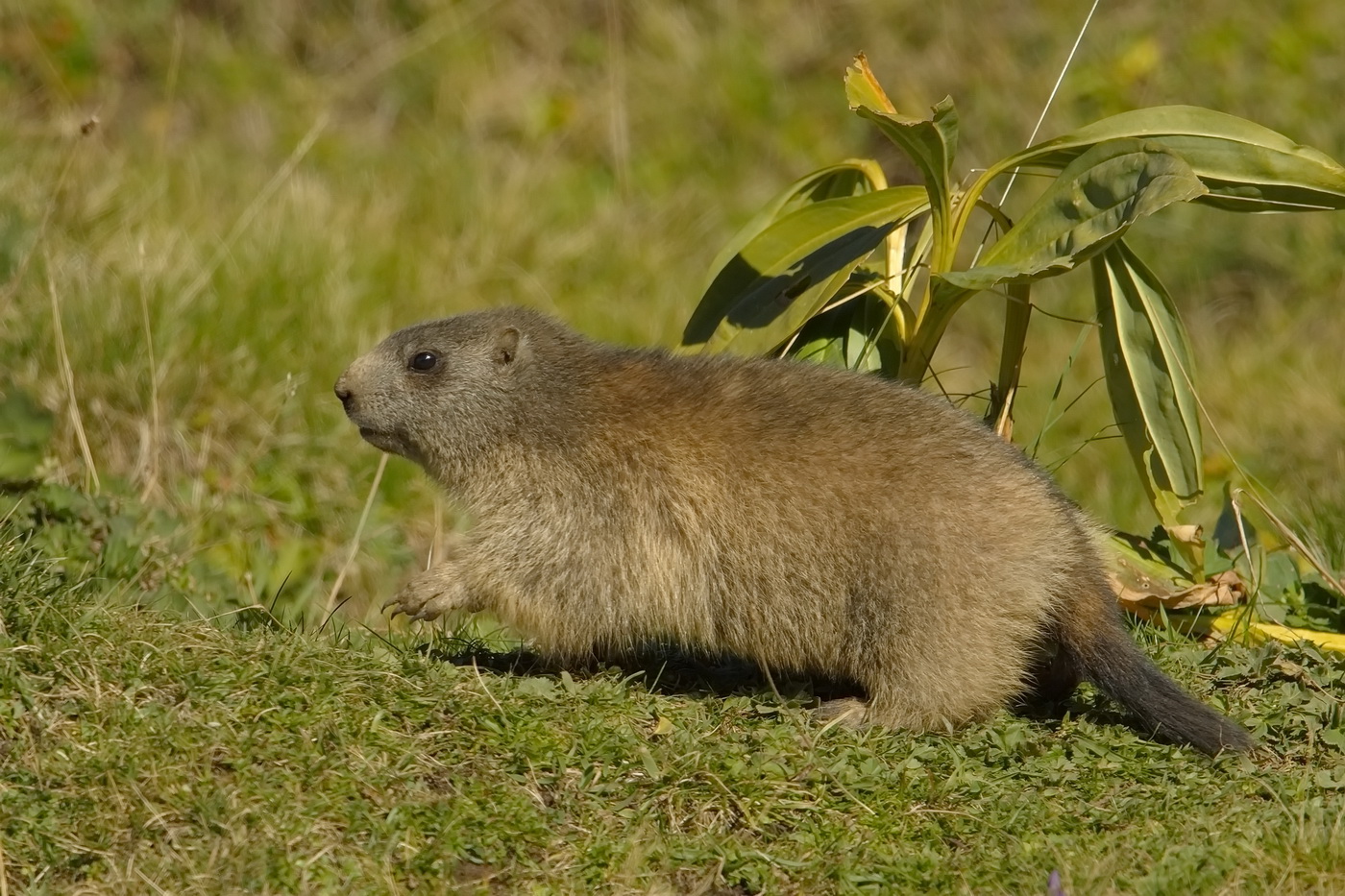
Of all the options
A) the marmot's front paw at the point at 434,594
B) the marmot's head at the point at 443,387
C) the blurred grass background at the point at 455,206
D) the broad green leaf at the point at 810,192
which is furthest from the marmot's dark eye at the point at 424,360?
the blurred grass background at the point at 455,206

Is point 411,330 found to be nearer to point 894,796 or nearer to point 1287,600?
point 894,796

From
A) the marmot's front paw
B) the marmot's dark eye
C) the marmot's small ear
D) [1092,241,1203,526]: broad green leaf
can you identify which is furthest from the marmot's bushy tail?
the marmot's dark eye

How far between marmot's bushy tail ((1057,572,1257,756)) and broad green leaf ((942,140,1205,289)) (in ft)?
3.77

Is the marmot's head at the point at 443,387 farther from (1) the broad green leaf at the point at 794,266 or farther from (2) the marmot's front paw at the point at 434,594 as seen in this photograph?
(1) the broad green leaf at the point at 794,266

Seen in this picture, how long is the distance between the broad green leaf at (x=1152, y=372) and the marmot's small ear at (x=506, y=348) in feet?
7.38

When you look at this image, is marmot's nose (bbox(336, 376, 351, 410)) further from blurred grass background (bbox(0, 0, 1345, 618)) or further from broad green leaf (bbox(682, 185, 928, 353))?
blurred grass background (bbox(0, 0, 1345, 618))

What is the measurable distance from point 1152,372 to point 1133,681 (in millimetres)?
1484

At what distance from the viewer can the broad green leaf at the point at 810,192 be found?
21.0ft

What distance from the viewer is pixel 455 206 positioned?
11.5m

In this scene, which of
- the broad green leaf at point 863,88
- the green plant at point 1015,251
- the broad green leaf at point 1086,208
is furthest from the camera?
the broad green leaf at point 863,88

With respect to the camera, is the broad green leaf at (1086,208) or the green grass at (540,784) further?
the broad green leaf at (1086,208)

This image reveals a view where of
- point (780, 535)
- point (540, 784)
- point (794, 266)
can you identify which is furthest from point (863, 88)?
point (540, 784)

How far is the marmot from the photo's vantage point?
501cm

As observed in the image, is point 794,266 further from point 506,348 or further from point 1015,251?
point 506,348
